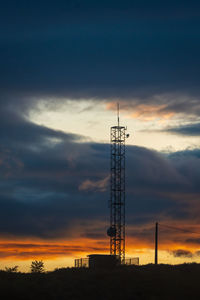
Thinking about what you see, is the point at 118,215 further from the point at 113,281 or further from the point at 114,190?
the point at 113,281

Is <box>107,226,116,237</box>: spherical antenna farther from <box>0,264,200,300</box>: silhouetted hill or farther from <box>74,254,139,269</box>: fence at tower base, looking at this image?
<box>0,264,200,300</box>: silhouetted hill

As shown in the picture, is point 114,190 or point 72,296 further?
point 114,190

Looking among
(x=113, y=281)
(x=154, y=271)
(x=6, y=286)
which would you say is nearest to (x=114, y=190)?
(x=154, y=271)

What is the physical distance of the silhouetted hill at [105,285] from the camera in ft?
156

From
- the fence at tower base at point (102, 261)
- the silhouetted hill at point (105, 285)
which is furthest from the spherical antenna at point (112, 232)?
the silhouetted hill at point (105, 285)

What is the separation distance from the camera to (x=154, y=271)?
57.6m

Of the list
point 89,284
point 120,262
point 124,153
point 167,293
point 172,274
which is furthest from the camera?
point 124,153

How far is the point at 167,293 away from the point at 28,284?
12526mm

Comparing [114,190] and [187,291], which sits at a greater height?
[114,190]

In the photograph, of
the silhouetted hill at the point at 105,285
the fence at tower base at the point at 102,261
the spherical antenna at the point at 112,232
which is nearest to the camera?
the silhouetted hill at the point at 105,285

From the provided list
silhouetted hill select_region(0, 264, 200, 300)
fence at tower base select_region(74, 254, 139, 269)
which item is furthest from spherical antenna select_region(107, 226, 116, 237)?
silhouetted hill select_region(0, 264, 200, 300)

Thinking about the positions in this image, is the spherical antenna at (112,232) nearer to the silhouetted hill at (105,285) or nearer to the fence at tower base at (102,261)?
the fence at tower base at (102,261)

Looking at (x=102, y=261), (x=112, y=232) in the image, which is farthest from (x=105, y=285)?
(x=112, y=232)

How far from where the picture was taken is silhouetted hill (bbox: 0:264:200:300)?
4741 centimetres
